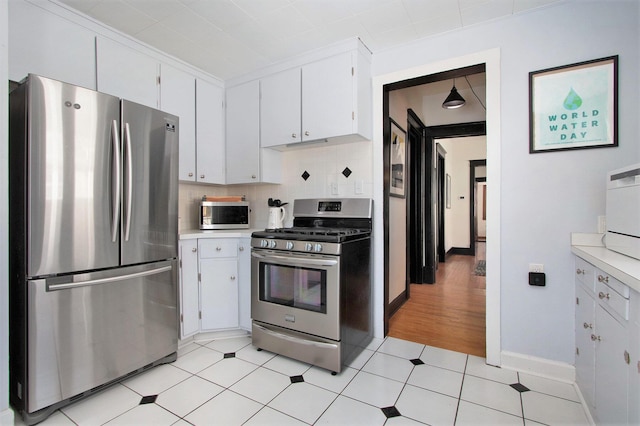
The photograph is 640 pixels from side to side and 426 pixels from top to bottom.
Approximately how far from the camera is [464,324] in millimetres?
2980

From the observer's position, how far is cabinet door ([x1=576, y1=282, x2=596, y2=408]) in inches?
61.6

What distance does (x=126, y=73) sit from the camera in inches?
94.4

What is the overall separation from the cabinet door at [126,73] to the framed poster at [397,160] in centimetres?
215

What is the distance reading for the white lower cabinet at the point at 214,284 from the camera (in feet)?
8.11

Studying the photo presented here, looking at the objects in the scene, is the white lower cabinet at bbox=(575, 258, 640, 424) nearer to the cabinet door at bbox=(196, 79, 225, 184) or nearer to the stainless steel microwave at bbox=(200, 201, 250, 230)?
the stainless steel microwave at bbox=(200, 201, 250, 230)

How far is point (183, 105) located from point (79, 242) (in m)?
1.60

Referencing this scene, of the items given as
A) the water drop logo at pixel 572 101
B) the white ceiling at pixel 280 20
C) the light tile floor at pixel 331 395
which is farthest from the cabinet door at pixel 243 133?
the water drop logo at pixel 572 101

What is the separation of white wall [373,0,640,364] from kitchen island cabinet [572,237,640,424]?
156mm

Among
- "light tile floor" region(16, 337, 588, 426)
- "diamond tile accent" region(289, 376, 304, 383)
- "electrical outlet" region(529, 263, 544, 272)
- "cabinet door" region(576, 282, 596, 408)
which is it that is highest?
"electrical outlet" region(529, 263, 544, 272)

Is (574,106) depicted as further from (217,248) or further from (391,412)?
(217,248)

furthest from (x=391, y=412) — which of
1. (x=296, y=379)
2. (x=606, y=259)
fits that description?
(x=606, y=259)

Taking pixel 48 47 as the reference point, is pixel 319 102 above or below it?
below

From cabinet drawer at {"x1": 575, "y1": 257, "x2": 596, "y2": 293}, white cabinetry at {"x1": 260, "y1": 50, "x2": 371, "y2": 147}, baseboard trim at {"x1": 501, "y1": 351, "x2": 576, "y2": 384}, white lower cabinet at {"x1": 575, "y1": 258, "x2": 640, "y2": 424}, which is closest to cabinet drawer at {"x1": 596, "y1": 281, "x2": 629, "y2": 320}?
white lower cabinet at {"x1": 575, "y1": 258, "x2": 640, "y2": 424}

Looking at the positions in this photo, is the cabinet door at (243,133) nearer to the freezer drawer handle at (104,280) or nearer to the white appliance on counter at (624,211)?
the freezer drawer handle at (104,280)
